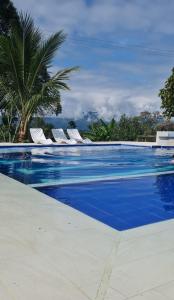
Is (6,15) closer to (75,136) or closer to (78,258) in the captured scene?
(75,136)

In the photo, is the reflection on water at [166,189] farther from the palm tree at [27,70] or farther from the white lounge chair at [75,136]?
the white lounge chair at [75,136]

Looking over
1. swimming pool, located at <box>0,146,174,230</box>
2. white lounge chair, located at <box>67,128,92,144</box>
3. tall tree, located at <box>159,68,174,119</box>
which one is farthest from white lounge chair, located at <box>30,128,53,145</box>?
tall tree, located at <box>159,68,174,119</box>

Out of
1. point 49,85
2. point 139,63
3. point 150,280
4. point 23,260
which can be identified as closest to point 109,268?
point 150,280

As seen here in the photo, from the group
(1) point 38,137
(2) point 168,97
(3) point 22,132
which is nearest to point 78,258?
(3) point 22,132

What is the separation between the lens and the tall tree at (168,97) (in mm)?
17484

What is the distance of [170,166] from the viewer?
1094 cm

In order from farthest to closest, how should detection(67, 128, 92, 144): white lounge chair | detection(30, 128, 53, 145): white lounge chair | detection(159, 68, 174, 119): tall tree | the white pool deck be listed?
detection(67, 128, 92, 144): white lounge chair < detection(159, 68, 174, 119): tall tree < detection(30, 128, 53, 145): white lounge chair < the white pool deck

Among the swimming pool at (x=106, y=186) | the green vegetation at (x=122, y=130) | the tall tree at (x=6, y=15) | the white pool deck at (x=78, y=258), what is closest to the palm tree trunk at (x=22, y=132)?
the swimming pool at (x=106, y=186)

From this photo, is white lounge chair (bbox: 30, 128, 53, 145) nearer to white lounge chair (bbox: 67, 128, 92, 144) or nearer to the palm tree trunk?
the palm tree trunk

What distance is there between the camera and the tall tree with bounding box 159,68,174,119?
17484 millimetres

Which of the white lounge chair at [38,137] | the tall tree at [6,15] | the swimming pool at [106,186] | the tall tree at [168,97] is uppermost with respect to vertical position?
the tall tree at [6,15]

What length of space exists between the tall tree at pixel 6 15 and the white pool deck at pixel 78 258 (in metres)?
16.3

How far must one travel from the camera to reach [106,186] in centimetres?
692

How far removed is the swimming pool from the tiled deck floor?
584 millimetres
